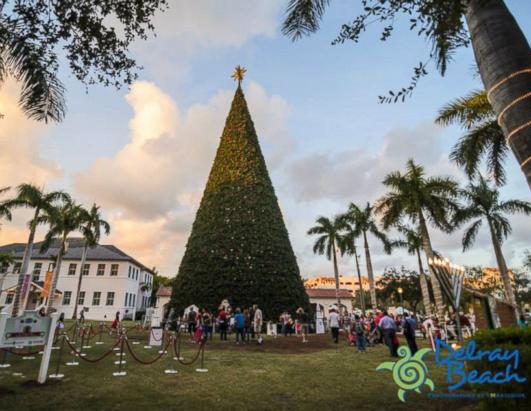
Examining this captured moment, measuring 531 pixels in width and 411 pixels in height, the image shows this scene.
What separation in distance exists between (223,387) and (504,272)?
67.2 feet

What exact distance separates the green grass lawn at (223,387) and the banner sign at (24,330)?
2.89ft

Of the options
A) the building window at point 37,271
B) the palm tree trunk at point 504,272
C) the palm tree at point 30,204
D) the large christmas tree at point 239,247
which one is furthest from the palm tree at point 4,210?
the palm tree trunk at point 504,272

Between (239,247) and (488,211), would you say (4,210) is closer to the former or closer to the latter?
(239,247)

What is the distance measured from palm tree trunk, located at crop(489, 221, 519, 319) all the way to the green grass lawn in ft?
39.1

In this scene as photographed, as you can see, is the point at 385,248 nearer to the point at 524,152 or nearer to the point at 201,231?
the point at 201,231

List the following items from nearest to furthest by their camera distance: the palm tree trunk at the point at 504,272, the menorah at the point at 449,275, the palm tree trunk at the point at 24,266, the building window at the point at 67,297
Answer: the menorah at the point at 449,275 → the palm tree trunk at the point at 504,272 → the palm tree trunk at the point at 24,266 → the building window at the point at 67,297

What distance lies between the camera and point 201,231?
21094 millimetres

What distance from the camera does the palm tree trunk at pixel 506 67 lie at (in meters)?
3.01

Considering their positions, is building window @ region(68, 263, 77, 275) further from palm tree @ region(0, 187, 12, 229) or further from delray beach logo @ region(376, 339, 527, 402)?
delray beach logo @ region(376, 339, 527, 402)

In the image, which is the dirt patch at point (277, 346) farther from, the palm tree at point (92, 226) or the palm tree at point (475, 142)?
the palm tree at point (92, 226)

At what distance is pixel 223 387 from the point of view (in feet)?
23.3

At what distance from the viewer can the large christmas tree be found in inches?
760

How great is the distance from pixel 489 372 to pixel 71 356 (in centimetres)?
1207

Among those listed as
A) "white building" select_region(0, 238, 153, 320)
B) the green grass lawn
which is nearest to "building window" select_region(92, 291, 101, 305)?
"white building" select_region(0, 238, 153, 320)
